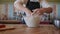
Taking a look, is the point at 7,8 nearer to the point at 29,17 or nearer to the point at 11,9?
the point at 11,9

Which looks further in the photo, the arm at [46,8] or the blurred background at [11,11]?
the blurred background at [11,11]

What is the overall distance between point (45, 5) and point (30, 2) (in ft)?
0.50

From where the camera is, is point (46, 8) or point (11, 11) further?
point (11, 11)

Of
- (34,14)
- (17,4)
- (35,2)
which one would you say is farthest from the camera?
(35,2)

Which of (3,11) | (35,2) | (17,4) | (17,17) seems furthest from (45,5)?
(3,11)

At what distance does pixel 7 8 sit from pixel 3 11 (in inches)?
4.2

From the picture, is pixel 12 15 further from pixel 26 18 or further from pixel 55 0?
pixel 26 18

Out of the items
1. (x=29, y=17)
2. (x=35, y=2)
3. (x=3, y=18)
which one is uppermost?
(x=35, y=2)

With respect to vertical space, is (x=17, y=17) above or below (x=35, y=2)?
below

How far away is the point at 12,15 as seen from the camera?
296cm

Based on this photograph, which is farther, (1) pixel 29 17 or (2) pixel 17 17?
(2) pixel 17 17

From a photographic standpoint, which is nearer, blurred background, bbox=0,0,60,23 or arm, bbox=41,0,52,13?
arm, bbox=41,0,52,13

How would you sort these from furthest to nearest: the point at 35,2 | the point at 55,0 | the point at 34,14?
1. the point at 55,0
2. the point at 35,2
3. the point at 34,14

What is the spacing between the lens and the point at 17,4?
3.59ft
